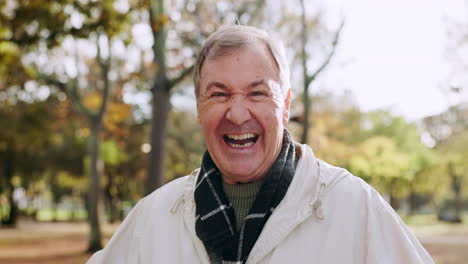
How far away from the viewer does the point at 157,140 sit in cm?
1224

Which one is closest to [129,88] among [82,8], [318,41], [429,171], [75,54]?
[75,54]

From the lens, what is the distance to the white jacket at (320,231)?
6.35 ft

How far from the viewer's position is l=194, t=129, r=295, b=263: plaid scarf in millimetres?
2029

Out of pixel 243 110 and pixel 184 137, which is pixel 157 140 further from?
pixel 184 137

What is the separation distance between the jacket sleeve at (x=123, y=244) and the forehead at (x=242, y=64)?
27.3 inches

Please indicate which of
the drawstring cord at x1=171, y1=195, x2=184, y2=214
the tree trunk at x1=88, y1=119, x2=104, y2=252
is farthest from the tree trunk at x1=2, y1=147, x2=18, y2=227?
the drawstring cord at x1=171, y1=195, x2=184, y2=214

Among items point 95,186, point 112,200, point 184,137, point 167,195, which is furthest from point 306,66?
point 112,200

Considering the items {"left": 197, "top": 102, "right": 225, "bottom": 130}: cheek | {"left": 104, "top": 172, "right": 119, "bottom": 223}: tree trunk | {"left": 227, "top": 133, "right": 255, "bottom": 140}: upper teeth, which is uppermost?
{"left": 197, "top": 102, "right": 225, "bottom": 130}: cheek

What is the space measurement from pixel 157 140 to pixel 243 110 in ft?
33.8

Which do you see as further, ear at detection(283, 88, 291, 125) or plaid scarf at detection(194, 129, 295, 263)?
ear at detection(283, 88, 291, 125)

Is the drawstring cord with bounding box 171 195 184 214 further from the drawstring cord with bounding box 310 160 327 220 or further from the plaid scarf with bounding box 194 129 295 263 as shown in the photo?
the drawstring cord with bounding box 310 160 327 220

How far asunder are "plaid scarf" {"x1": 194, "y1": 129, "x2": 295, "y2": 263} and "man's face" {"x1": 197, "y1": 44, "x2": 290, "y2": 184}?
8 centimetres

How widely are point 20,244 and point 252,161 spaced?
22082 mm

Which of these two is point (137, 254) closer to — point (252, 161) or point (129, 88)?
point (252, 161)
